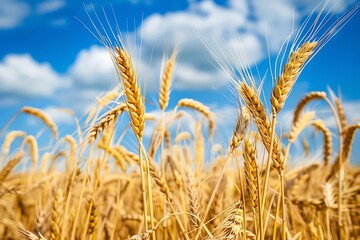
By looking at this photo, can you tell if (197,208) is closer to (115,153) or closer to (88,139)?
(88,139)

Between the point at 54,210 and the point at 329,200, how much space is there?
1.57 meters

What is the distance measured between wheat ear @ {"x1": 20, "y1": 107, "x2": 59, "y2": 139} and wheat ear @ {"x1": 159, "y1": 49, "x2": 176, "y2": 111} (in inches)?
66.8

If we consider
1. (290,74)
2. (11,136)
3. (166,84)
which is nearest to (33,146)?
(11,136)

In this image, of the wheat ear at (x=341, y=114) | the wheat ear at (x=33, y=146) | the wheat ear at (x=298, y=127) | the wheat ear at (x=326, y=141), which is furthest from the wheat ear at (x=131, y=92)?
the wheat ear at (x=33, y=146)

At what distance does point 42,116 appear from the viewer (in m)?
3.94

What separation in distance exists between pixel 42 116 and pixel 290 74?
2.95m

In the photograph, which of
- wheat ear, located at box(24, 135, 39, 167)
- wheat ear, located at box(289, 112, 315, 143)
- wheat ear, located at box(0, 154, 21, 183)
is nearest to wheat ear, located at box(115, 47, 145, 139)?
wheat ear, located at box(289, 112, 315, 143)

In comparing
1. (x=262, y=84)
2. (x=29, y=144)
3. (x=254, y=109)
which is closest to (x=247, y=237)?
(x=254, y=109)

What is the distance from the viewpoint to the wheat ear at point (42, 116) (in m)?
3.80

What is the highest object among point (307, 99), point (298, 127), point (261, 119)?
point (307, 99)

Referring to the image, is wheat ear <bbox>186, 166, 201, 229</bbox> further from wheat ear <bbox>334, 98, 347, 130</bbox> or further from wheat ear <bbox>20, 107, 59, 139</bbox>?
wheat ear <bbox>20, 107, 59, 139</bbox>

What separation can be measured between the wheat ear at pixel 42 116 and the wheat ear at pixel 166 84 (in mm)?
1696

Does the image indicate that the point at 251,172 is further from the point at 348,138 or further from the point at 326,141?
the point at 326,141

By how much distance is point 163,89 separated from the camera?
2520 millimetres
